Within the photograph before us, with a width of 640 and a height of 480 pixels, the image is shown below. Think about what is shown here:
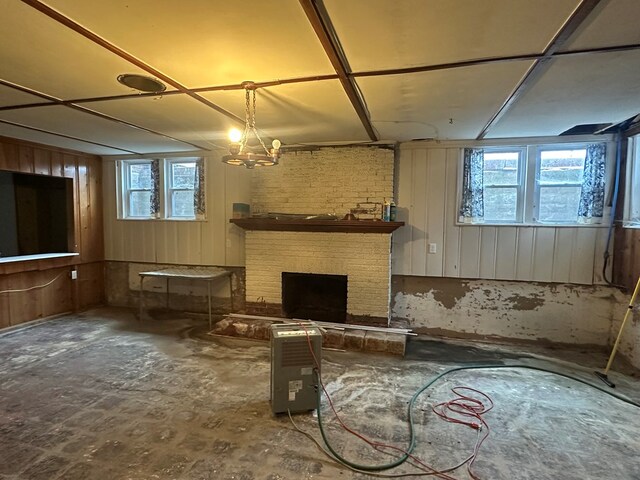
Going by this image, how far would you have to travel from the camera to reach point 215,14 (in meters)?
1.59

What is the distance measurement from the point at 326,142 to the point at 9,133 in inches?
150

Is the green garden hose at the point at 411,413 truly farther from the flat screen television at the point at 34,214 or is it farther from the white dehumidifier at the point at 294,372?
the flat screen television at the point at 34,214

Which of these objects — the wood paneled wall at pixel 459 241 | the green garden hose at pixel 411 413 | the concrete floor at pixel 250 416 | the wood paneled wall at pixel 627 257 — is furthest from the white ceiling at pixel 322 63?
the concrete floor at pixel 250 416

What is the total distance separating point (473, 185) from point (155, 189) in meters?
4.61

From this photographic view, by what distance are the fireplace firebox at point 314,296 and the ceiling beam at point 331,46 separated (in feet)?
8.16

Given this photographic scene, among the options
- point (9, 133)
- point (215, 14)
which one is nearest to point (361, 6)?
point (215, 14)

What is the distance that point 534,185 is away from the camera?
158 inches

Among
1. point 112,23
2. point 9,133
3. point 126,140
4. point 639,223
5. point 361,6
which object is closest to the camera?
point 361,6

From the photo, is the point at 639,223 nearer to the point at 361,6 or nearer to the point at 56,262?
the point at 361,6

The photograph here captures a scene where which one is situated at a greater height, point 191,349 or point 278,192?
point 278,192

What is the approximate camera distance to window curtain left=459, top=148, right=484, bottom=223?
412cm

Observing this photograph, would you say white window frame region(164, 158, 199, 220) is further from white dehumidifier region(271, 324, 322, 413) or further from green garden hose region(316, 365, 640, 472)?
green garden hose region(316, 365, 640, 472)

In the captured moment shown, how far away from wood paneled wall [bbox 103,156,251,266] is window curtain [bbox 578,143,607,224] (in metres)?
4.19

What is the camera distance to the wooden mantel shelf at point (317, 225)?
4082 millimetres
